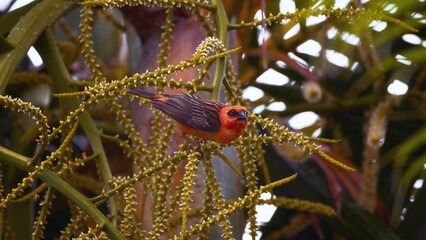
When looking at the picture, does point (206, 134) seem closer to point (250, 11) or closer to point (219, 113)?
point (219, 113)

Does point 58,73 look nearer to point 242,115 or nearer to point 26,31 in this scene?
point 26,31

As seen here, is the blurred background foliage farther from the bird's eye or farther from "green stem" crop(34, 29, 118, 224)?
the bird's eye

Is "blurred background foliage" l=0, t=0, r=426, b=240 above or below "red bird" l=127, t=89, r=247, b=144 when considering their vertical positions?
above

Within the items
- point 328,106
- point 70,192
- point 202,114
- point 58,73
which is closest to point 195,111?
point 202,114

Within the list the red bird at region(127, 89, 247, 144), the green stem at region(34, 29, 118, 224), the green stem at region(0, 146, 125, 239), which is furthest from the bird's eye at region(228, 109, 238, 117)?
the green stem at region(34, 29, 118, 224)

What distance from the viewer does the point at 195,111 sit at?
0.52 meters

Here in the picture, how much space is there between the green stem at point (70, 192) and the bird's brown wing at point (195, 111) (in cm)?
11

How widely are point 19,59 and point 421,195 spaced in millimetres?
744

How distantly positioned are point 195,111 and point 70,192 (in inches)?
5.5

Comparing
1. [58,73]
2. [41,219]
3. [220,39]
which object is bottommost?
[41,219]

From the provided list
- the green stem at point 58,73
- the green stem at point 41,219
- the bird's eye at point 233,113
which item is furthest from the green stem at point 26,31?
the bird's eye at point 233,113

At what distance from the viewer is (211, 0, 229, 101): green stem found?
53 centimetres

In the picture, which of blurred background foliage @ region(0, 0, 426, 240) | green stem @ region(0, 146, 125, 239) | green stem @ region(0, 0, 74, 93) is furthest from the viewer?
blurred background foliage @ region(0, 0, 426, 240)

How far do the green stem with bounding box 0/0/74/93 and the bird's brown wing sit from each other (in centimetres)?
22
